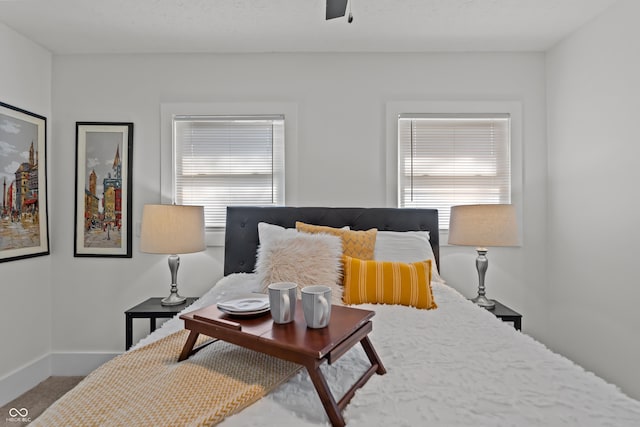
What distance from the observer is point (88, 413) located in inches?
32.8

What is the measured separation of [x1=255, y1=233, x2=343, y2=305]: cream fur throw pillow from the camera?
169 cm

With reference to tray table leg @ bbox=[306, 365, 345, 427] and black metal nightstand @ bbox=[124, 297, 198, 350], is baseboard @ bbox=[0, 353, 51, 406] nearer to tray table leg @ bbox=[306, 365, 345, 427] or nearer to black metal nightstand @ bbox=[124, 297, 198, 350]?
black metal nightstand @ bbox=[124, 297, 198, 350]

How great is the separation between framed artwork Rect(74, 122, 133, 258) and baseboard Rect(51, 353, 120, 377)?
0.82 m

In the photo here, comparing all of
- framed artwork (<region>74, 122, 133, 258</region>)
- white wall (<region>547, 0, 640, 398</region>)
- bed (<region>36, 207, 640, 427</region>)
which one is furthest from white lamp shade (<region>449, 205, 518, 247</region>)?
framed artwork (<region>74, 122, 133, 258</region>)

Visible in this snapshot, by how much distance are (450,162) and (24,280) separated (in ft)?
11.4

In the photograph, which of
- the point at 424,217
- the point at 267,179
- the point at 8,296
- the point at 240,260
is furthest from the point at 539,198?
the point at 8,296

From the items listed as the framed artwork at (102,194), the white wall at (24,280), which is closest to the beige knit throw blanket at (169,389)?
the framed artwork at (102,194)

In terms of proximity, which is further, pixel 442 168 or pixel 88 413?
pixel 442 168

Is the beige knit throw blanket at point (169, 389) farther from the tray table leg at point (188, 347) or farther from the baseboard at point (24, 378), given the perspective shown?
the baseboard at point (24, 378)

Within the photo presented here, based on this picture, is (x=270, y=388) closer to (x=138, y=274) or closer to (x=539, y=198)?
(x=138, y=274)

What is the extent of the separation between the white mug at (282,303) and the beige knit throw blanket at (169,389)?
5.5 inches

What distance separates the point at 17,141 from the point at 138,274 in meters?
1.30

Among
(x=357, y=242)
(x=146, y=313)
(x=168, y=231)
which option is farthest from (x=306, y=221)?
(x=146, y=313)

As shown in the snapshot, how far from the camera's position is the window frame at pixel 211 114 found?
2729 mm
